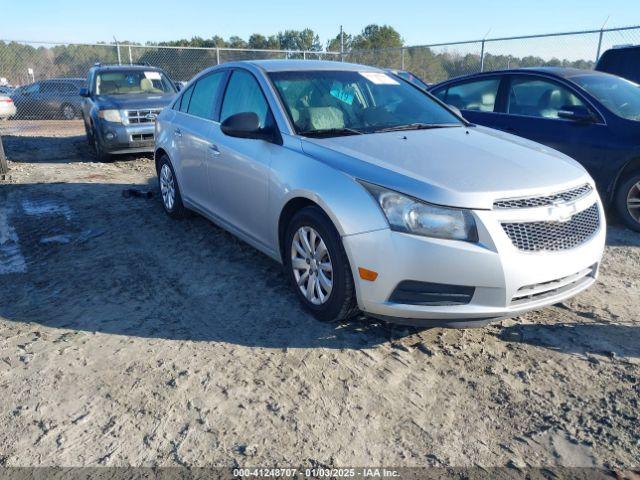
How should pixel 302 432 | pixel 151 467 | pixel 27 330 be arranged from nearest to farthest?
pixel 151 467 → pixel 302 432 → pixel 27 330

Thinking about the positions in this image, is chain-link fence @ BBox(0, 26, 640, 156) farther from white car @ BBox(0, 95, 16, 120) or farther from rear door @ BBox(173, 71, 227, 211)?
rear door @ BBox(173, 71, 227, 211)

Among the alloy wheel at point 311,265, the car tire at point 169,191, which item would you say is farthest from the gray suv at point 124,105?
the alloy wheel at point 311,265

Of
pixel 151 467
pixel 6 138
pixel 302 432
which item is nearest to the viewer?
pixel 151 467

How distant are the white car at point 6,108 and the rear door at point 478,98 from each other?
14722 millimetres

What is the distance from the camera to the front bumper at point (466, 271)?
282 cm

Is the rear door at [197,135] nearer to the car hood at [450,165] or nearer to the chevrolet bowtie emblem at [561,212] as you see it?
the car hood at [450,165]

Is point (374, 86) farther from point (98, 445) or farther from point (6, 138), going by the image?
point (6, 138)

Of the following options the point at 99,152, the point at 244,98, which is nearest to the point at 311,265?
the point at 244,98

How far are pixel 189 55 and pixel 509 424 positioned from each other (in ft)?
67.2

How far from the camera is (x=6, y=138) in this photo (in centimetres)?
1284

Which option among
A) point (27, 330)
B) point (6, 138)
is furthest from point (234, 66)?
point (6, 138)

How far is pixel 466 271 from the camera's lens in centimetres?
283

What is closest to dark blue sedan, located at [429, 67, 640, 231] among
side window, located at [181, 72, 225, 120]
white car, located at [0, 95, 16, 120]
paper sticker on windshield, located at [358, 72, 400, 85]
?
paper sticker on windshield, located at [358, 72, 400, 85]

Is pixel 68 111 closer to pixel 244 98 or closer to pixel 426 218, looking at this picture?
pixel 244 98
